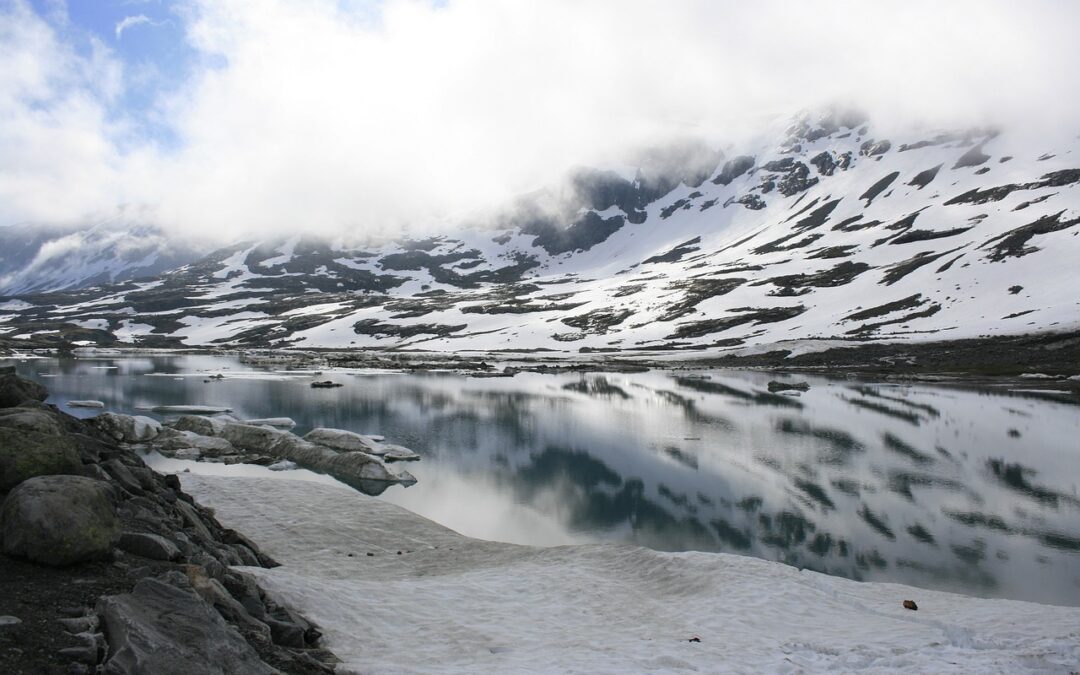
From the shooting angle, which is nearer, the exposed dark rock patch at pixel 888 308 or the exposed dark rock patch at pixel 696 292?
the exposed dark rock patch at pixel 888 308

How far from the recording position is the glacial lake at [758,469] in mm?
21641

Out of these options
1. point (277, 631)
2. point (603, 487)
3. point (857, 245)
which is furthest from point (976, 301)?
point (277, 631)

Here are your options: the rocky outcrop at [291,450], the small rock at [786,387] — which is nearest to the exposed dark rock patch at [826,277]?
the small rock at [786,387]

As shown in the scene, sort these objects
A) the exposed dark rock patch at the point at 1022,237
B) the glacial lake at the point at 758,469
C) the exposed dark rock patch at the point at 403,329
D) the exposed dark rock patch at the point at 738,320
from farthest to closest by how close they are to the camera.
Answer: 1. the exposed dark rock patch at the point at 403,329
2. the exposed dark rock patch at the point at 738,320
3. the exposed dark rock patch at the point at 1022,237
4. the glacial lake at the point at 758,469

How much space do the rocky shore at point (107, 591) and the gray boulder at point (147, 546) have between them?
0.02 meters

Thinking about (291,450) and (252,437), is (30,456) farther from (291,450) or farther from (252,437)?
(252,437)

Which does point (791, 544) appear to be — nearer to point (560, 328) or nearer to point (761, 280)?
point (560, 328)

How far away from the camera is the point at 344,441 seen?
117 feet

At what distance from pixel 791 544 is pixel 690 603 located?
8974mm

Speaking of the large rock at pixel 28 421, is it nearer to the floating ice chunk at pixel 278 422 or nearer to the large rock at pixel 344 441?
the large rock at pixel 344 441

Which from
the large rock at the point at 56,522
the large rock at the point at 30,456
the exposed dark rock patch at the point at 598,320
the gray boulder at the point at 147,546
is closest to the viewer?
the large rock at the point at 56,522

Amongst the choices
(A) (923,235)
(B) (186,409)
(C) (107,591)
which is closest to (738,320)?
(A) (923,235)

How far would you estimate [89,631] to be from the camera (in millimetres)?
7578

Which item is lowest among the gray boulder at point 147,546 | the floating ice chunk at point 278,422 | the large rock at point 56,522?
the floating ice chunk at point 278,422
